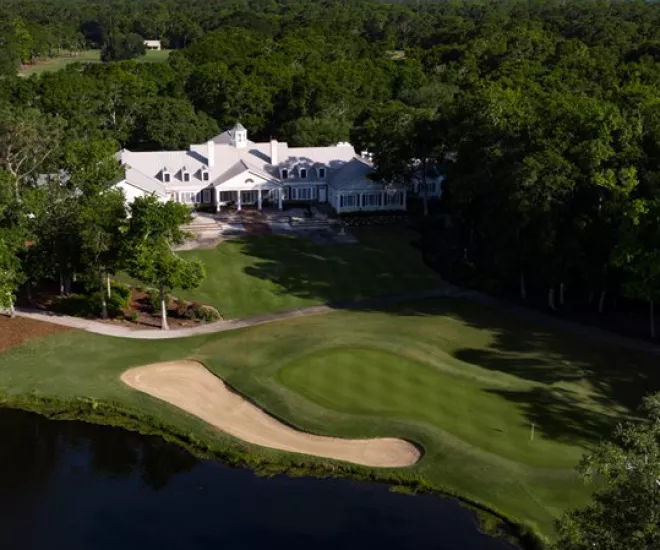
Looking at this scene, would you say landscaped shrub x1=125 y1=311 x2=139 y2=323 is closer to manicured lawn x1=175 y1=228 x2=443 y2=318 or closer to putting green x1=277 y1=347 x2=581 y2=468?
manicured lawn x1=175 y1=228 x2=443 y2=318

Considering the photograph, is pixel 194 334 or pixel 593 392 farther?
pixel 194 334

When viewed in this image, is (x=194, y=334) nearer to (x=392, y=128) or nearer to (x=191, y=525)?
(x=191, y=525)

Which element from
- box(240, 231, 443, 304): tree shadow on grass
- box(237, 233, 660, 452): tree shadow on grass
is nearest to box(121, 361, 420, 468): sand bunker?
box(237, 233, 660, 452): tree shadow on grass

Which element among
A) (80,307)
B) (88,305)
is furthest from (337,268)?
(80,307)

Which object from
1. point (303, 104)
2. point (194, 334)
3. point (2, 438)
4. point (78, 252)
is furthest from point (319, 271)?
point (303, 104)

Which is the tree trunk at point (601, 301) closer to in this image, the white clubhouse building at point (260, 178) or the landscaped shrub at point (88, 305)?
the white clubhouse building at point (260, 178)

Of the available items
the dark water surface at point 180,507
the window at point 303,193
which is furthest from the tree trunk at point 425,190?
the dark water surface at point 180,507
